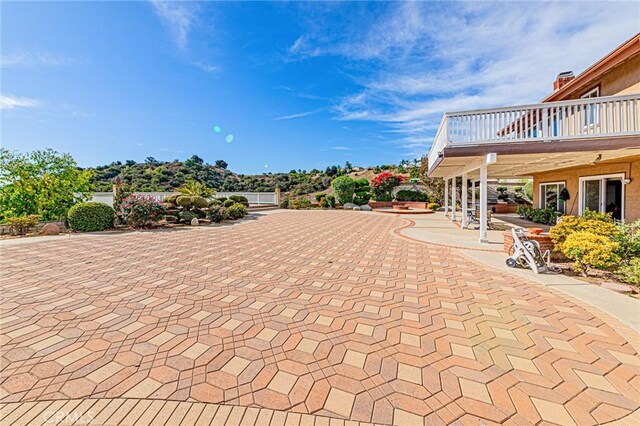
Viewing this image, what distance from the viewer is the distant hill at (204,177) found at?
34.8m

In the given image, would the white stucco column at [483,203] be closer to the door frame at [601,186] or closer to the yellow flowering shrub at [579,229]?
the yellow flowering shrub at [579,229]

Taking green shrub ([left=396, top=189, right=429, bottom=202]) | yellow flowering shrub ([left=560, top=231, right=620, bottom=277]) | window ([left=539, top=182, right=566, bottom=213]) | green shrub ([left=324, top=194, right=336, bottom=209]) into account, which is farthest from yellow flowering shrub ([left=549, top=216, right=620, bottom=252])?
green shrub ([left=324, top=194, right=336, bottom=209])

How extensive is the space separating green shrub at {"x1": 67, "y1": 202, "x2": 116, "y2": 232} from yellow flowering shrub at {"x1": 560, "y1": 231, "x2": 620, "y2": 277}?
14.8 m

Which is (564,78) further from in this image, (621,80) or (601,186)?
(601,186)

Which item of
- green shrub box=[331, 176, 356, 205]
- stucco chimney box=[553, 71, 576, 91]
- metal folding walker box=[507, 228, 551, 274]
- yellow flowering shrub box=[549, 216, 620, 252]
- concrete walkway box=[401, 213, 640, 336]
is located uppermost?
stucco chimney box=[553, 71, 576, 91]

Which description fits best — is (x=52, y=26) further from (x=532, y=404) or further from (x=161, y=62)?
(x=532, y=404)

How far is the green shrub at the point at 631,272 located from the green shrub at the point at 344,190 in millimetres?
19542

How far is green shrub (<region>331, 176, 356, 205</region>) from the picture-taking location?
23797 millimetres

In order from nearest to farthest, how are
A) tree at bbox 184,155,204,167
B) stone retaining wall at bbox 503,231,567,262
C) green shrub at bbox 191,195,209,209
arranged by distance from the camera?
stone retaining wall at bbox 503,231,567,262 < green shrub at bbox 191,195,209,209 < tree at bbox 184,155,204,167

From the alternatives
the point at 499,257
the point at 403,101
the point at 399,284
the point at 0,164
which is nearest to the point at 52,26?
the point at 0,164

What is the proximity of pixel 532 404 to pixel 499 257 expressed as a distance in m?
5.11

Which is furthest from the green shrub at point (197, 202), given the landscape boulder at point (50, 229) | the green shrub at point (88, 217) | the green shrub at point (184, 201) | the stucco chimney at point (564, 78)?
the stucco chimney at point (564, 78)

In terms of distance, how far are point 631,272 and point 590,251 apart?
58cm

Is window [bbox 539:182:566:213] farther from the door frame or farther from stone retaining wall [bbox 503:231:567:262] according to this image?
stone retaining wall [bbox 503:231:567:262]
